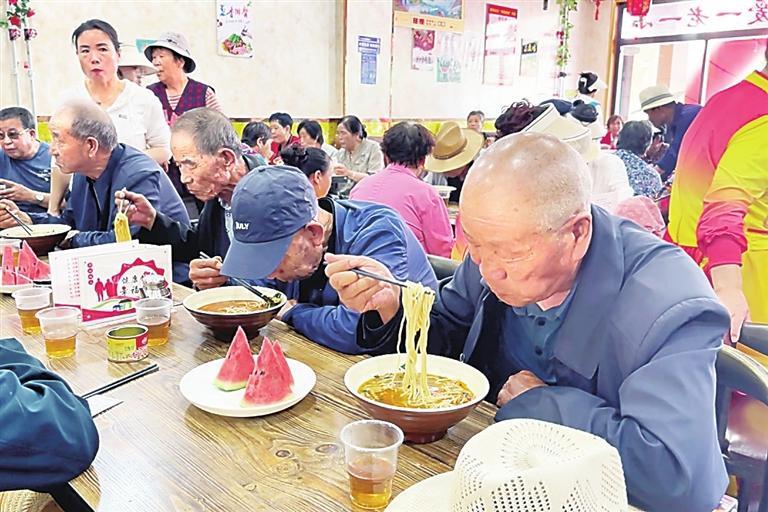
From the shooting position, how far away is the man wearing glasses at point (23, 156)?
4.00 m

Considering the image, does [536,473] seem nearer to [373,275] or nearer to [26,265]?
[373,275]

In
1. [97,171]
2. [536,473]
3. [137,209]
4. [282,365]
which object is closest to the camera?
[536,473]

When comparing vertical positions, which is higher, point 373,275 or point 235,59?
point 235,59

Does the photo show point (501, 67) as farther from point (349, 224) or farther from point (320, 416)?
point (320, 416)

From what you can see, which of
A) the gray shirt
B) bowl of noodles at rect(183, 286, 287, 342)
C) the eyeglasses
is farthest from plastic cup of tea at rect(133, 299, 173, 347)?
the gray shirt

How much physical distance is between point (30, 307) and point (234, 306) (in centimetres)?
62

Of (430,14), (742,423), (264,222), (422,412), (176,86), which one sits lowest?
(742,423)

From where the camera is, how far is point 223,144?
2.63 meters

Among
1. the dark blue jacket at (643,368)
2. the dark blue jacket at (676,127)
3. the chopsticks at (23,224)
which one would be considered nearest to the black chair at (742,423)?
the dark blue jacket at (643,368)

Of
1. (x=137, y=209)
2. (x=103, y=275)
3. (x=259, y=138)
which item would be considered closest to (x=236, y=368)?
(x=103, y=275)

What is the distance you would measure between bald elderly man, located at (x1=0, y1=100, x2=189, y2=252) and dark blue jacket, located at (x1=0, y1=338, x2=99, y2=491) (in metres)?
1.72

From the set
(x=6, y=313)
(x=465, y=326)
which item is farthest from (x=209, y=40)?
(x=465, y=326)

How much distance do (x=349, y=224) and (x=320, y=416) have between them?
2.73 ft

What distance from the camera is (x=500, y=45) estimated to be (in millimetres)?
9664
